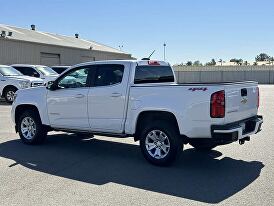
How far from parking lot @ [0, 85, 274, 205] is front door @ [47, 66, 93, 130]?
602mm

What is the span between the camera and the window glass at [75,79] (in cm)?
810

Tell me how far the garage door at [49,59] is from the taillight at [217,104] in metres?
29.4

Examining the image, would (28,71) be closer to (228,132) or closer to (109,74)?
(109,74)

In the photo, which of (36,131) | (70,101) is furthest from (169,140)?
(36,131)

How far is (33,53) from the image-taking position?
1287 inches

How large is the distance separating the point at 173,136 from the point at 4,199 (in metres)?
2.91

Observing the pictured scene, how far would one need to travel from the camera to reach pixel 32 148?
8.51 metres

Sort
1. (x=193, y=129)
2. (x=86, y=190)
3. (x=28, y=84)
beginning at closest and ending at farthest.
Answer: (x=86, y=190), (x=193, y=129), (x=28, y=84)

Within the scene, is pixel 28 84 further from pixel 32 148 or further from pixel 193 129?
pixel 193 129

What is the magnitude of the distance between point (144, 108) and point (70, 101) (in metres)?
1.94

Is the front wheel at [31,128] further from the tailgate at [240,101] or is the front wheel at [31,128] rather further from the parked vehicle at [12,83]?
the parked vehicle at [12,83]

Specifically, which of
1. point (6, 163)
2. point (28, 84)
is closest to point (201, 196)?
point (6, 163)

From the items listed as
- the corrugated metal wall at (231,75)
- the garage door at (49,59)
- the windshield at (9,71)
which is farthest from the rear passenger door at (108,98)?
the corrugated metal wall at (231,75)

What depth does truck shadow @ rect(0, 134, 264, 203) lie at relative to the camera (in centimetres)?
571
